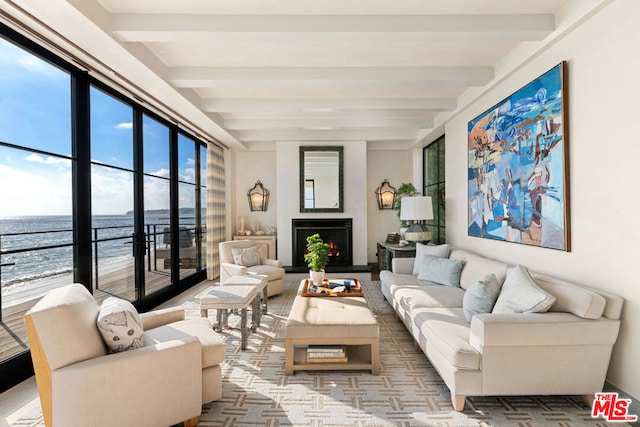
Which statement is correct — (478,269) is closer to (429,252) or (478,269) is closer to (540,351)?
(429,252)

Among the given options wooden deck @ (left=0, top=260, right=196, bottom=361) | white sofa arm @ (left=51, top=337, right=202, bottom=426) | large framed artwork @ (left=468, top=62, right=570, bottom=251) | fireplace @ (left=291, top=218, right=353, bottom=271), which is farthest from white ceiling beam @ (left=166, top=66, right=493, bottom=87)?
fireplace @ (left=291, top=218, right=353, bottom=271)

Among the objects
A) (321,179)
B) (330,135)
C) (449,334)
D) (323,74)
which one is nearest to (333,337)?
(449,334)

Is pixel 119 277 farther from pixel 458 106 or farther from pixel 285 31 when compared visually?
pixel 458 106

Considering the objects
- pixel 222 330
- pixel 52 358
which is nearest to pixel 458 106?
pixel 222 330

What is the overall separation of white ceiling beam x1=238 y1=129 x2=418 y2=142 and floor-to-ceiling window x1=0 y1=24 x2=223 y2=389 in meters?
1.16

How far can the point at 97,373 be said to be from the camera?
5.21 ft

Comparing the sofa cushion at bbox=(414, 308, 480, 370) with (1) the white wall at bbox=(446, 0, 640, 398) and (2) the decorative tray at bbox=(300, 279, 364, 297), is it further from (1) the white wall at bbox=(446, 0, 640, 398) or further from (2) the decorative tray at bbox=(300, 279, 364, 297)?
(1) the white wall at bbox=(446, 0, 640, 398)

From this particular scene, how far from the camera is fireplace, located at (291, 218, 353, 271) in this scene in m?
6.46

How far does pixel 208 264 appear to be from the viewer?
233 inches

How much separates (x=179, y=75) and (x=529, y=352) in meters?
4.08

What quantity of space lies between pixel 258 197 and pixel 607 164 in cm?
604

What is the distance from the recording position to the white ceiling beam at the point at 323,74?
11.0ft

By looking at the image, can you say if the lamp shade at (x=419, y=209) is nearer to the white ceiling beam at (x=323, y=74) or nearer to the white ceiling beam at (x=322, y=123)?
the white ceiling beam at (x=322, y=123)

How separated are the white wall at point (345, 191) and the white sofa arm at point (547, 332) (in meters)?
4.51
